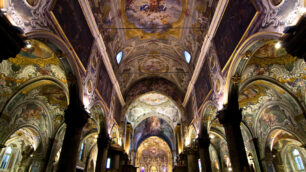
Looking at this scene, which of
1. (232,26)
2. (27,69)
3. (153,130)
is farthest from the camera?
(153,130)

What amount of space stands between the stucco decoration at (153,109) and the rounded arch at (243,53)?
672 inches

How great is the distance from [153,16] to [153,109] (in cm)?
1488

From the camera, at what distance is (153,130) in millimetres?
32219

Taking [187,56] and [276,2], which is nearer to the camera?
[276,2]

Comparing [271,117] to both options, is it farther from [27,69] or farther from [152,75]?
[27,69]

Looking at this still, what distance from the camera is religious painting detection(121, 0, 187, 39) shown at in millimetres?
13719

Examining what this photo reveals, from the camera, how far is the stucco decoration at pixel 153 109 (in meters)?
25.9

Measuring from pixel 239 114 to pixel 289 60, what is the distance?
4.70 metres

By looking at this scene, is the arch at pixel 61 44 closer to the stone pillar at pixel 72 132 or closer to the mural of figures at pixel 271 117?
the stone pillar at pixel 72 132

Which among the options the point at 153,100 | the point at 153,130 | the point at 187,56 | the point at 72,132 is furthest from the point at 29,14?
the point at 153,130

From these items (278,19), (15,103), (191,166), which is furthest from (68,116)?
(191,166)

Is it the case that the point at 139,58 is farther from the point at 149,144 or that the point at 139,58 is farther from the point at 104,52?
Answer: the point at 149,144

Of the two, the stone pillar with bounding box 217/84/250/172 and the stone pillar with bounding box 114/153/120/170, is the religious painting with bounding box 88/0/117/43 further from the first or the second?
the stone pillar with bounding box 114/153/120/170

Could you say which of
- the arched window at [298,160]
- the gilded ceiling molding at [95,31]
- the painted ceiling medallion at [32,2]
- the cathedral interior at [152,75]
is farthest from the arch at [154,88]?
the painted ceiling medallion at [32,2]
